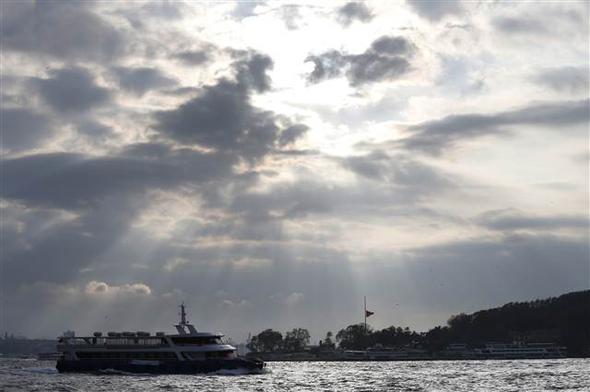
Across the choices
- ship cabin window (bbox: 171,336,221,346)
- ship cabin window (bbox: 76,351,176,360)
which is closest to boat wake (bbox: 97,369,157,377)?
ship cabin window (bbox: 76,351,176,360)

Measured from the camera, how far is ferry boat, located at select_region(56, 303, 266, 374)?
528 ft

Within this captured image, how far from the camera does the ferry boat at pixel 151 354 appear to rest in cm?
16088

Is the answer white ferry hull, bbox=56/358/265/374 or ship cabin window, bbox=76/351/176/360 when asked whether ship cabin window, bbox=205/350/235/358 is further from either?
ship cabin window, bbox=76/351/176/360

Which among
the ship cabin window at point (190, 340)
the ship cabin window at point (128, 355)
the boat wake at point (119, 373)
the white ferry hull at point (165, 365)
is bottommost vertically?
the boat wake at point (119, 373)

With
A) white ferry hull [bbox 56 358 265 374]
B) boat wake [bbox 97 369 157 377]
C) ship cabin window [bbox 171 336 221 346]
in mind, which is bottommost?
boat wake [bbox 97 369 157 377]

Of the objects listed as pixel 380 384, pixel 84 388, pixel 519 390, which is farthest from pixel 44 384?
pixel 519 390

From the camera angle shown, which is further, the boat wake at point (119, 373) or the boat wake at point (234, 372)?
the boat wake at point (234, 372)

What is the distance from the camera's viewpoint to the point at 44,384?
12825 cm

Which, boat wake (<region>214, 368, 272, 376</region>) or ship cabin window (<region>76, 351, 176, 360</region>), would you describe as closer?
boat wake (<region>214, 368, 272, 376</region>)

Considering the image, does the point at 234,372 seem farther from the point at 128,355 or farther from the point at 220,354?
the point at 128,355

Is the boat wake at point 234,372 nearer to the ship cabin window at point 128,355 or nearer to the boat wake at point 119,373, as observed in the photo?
the ship cabin window at point 128,355

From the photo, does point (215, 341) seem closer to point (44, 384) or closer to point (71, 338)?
point (71, 338)

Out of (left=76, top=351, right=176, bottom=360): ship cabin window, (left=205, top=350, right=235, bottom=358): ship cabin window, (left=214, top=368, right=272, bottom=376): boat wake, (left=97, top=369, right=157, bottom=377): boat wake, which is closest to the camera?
(left=97, top=369, right=157, bottom=377): boat wake

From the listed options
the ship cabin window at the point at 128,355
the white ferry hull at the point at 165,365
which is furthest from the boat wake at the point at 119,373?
the ship cabin window at the point at 128,355
